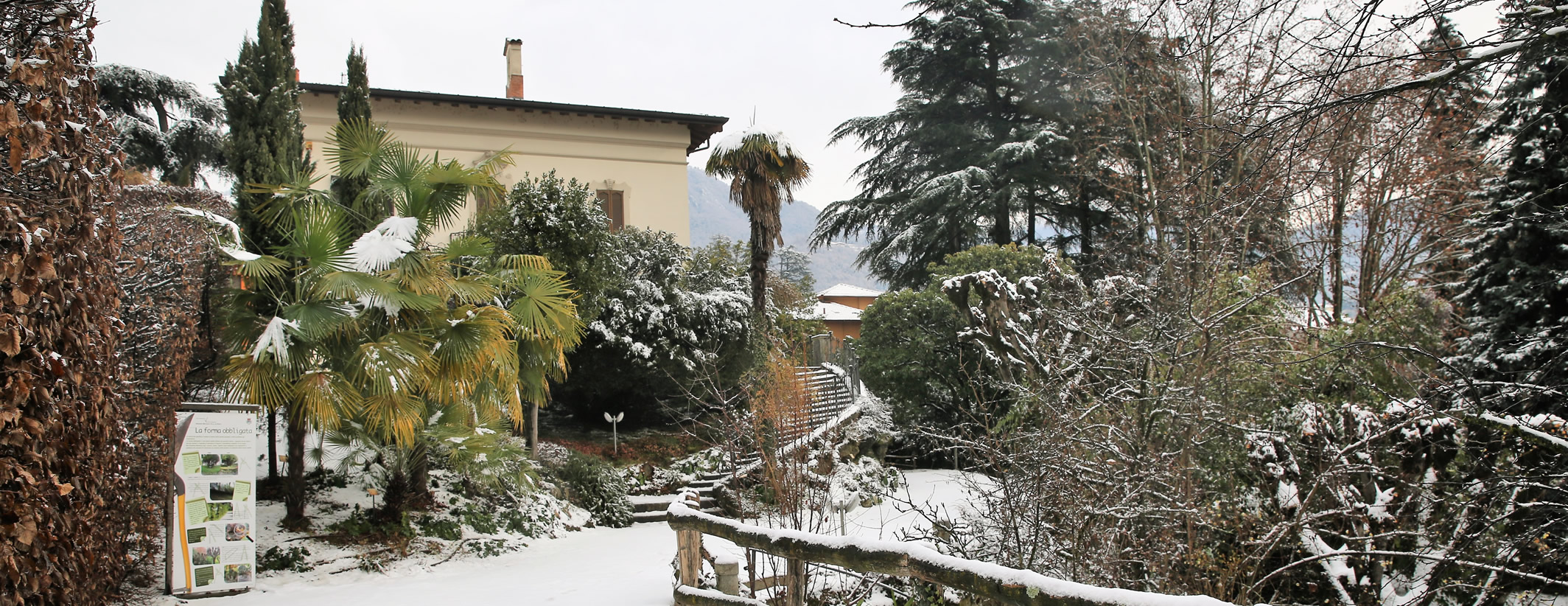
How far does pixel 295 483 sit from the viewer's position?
33.3 feet

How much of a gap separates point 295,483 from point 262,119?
13.8ft

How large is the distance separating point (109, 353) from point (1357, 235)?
846 inches

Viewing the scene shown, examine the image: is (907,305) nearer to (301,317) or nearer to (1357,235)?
(1357,235)

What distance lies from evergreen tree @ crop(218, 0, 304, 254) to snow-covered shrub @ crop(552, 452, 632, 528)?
21.3 ft

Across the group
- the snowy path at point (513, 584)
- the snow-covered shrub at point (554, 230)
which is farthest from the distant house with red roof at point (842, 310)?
the snowy path at point (513, 584)

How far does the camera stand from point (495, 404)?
10.8m

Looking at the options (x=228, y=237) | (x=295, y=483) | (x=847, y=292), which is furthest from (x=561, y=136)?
(x=847, y=292)

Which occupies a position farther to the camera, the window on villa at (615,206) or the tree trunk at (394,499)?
the window on villa at (615,206)

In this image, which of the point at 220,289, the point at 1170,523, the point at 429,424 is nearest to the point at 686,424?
the point at 429,424

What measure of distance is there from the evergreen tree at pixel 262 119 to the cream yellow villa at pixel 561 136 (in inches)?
410

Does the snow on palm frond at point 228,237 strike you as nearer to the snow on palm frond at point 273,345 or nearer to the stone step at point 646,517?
the snow on palm frond at point 273,345

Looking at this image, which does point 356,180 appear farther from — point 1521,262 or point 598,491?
point 1521,262

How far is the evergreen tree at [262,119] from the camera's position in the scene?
9914 millimetres

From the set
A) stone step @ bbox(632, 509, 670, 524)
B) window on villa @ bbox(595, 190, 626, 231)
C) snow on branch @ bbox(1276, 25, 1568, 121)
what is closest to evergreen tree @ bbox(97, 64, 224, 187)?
window on villa @ bbox(595, 190, 626, 231)
